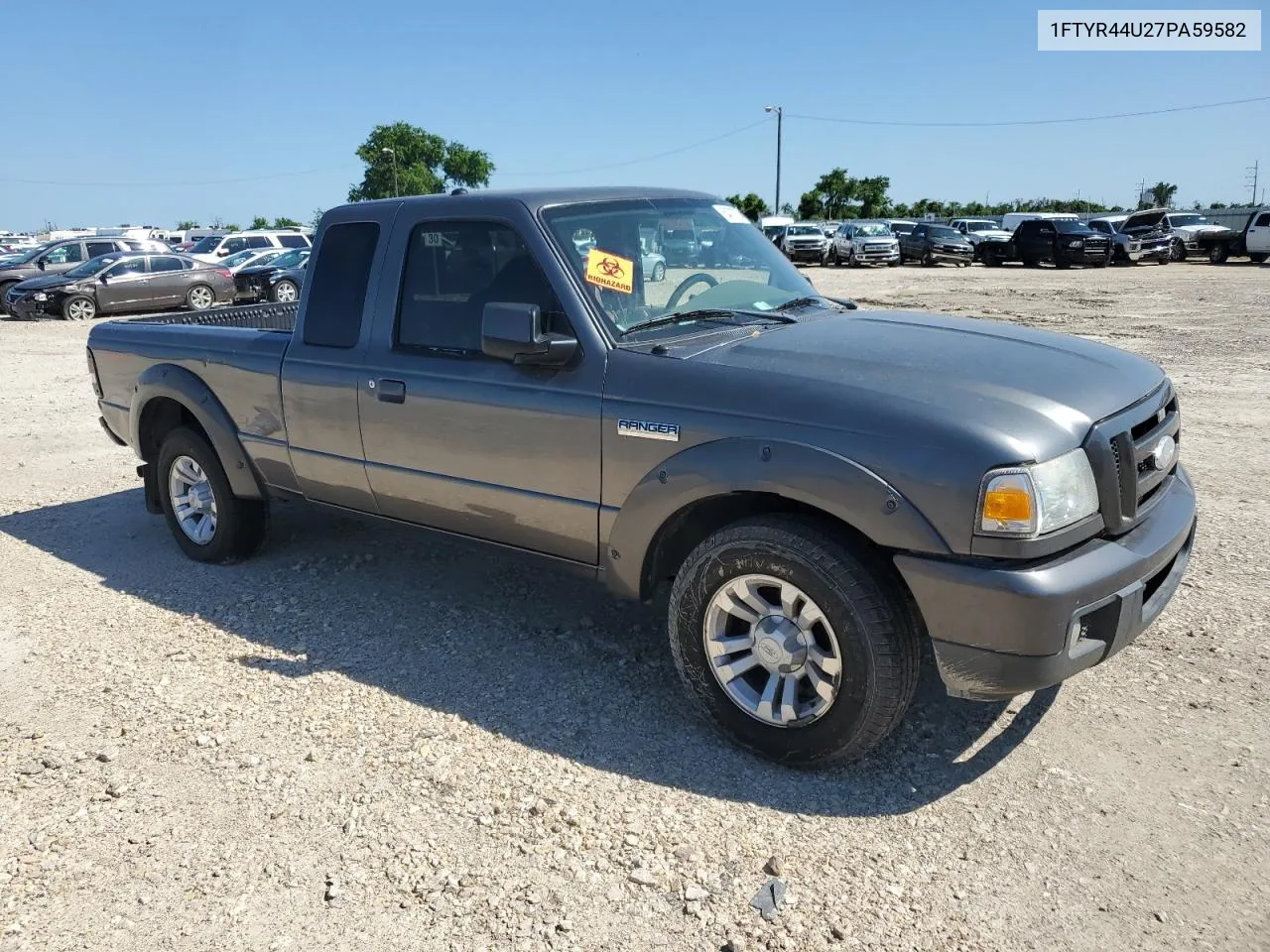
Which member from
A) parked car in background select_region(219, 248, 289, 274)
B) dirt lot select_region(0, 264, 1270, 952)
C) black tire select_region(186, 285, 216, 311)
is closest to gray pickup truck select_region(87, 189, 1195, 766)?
dirt lot select_region(0, 264, 1270, 952)

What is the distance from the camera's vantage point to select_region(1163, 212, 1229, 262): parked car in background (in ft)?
112

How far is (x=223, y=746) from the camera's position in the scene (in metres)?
3.61


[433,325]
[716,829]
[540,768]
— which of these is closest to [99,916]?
[540,768]

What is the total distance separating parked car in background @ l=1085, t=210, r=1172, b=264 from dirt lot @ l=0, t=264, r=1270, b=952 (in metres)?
31.7

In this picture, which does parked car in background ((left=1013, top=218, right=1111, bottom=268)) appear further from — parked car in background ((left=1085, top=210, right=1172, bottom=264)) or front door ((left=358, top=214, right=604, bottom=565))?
front door ((left=358, top=214, right=604, bottom=565))

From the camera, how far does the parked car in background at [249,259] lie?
79.1 ft

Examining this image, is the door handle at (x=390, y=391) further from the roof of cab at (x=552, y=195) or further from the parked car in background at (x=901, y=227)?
the parked car in background at (x=901, y=227)

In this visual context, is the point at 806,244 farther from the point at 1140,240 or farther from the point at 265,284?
the point at 265,284

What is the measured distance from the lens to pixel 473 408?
13.0ft

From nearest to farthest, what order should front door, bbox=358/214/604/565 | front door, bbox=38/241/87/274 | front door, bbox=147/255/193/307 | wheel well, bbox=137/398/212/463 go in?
1. front door, bbox=358/214/604/565
2. wheel well, bbox=137/398/212/463
3. front door, bbox=147/255/193/307
4. front door, bbox=38/241/87/274

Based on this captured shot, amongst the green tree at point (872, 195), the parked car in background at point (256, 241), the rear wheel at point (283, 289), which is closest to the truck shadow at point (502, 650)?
the rear wheel at point (283, 289)

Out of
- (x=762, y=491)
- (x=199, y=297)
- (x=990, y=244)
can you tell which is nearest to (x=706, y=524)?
(x=762, y=491)

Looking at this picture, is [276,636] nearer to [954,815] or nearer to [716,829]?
[716,829]

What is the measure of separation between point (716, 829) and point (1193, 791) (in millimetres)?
1541
